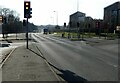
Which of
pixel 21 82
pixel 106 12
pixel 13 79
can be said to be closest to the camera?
pixel 21 82

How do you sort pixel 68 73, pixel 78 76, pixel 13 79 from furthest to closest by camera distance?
1. pixel 68 73
2. pixel 78 76
3. pixel 13 79

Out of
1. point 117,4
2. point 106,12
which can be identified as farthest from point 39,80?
point 106,12

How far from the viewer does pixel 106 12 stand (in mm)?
167125

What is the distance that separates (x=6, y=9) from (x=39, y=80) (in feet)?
574

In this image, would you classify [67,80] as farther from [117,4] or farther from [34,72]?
[117,4]

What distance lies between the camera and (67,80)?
43.3 ft

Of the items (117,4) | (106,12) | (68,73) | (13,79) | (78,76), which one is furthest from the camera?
(106,12)

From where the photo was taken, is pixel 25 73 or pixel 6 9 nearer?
pixel 25 73

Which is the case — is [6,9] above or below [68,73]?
above

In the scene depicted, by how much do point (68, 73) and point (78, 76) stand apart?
1272mm

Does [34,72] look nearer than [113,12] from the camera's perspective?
Yes

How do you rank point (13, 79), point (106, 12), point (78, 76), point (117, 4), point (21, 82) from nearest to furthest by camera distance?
point (21, 82) < point (13, 79) < point (78, 76) < point (117, 4) < point (106, 12)

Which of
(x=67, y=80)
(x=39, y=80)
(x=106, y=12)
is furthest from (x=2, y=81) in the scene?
(x=106, y=12)

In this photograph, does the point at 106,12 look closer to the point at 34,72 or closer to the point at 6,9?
the point at 6,9
